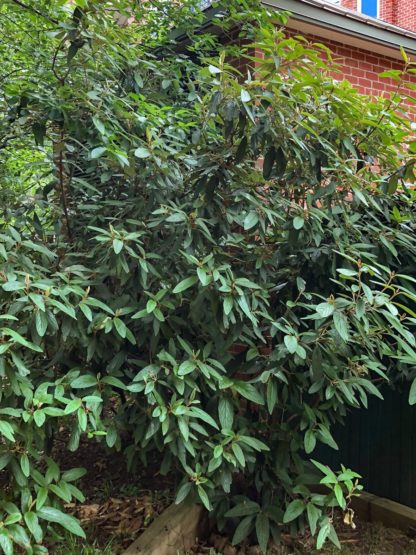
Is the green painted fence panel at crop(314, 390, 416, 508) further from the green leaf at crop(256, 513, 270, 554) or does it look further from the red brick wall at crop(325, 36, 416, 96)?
the red brick wall at crop(325, 36, 416, 96)

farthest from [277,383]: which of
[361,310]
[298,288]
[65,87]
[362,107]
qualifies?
[65,87]

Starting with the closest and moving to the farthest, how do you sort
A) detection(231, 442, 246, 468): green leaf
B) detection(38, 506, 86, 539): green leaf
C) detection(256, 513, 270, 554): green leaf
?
detection(38, 506, 86, 539): green leaf < detection(231, 442, 246, 468): green leaf < detection(256, 513, 270, 554): green leaf

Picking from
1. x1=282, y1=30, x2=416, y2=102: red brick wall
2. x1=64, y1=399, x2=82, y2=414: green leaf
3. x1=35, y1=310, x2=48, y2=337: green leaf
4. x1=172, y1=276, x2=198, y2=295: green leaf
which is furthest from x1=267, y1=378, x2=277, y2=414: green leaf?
x1=282, y1=30, x2=416, y2=102: red brick wall

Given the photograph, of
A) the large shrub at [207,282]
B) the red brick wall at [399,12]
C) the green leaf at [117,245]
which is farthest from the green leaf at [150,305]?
the red brick wall at [399,12]

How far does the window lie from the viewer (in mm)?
13859

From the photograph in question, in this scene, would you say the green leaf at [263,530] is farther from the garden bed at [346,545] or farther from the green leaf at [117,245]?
the green leaf at [117,245]

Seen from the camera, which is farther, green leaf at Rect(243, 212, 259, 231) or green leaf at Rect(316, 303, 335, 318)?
green leaf at Rect(243, 212, 259, 231)

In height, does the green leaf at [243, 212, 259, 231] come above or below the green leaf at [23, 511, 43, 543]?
above

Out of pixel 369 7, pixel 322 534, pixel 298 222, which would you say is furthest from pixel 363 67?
pixel 369 7

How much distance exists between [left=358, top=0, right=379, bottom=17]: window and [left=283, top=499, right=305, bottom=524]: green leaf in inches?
554

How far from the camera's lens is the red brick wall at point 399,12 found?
630 inches

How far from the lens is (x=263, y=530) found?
2.91m

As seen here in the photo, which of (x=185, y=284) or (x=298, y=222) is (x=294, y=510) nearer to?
(x=185, y=284)

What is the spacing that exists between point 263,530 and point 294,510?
0.93 feet
